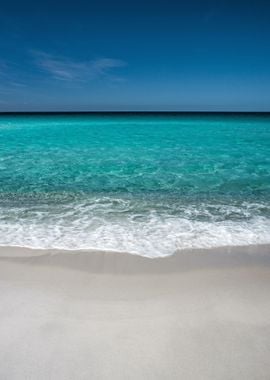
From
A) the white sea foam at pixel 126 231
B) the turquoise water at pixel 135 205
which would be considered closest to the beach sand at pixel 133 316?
the white sea foam at pixel 126 231

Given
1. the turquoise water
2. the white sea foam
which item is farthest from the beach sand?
the turquoise water

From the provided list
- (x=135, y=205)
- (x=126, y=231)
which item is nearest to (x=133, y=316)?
(x=126, y=231)

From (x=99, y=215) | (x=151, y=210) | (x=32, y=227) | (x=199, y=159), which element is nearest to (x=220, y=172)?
(x=199, y=159)

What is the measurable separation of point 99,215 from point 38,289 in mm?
2590

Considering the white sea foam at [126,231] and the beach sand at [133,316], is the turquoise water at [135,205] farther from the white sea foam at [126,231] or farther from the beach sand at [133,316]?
the beach sand at [133,316]

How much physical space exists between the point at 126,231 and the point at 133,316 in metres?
2.20

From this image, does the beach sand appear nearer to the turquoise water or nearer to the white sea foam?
the white sea foam

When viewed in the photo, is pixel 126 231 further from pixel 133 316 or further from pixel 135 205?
pixel 133 316

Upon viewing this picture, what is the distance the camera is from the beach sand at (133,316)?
7.20ft

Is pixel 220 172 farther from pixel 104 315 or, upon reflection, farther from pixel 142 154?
pixel 104 315

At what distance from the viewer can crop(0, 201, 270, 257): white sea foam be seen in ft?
14.4

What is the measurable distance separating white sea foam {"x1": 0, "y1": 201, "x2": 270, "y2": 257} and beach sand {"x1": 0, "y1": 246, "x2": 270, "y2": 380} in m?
0.33

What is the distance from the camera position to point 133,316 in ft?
9.02

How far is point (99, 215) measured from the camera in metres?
5.70
